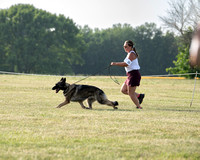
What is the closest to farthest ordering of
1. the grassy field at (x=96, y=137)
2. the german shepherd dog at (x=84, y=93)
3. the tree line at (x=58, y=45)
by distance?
the grassy field at (x=96, y=137) → the german shepherd dog at (x=84, y=93) → the tree line at (x=58, y=45)

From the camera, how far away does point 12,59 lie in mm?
66625

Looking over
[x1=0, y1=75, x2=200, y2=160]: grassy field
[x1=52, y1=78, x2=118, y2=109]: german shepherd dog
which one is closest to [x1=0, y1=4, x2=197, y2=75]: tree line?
[x1=52, y1=78, x2=118, y2=109]: german shepherd dog

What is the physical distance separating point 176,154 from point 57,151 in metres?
1.52

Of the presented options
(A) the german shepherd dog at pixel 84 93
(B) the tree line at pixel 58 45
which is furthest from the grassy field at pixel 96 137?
(B) the tree line at pixel 58 45

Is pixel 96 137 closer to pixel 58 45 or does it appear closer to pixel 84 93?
pixel 84 93

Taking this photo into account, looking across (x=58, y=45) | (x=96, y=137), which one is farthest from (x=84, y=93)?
(x=58, y=45)

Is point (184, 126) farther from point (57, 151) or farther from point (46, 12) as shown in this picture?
point (46, 12)

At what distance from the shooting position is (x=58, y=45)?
7475cm

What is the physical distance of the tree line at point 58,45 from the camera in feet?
225

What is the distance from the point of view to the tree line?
225 feet

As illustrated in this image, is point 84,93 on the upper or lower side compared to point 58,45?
lower

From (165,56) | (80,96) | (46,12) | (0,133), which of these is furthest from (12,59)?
(0,133)

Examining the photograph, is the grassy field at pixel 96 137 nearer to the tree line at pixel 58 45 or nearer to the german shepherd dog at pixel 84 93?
the german shepherd dog at pixel 84 93

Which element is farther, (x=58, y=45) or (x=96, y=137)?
(x=58, y=45)
